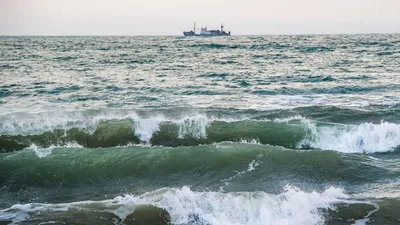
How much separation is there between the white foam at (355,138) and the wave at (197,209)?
531 cm

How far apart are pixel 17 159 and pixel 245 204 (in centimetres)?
698

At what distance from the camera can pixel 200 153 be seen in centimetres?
1184

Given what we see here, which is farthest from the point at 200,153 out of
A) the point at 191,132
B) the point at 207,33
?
the point at 207,33

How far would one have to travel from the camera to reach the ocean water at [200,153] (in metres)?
7.91

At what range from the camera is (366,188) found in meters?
9.27

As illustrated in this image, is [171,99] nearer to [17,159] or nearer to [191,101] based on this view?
[191,101]

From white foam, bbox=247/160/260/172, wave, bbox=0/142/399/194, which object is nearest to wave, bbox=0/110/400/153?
wave, bbox=0/142/399/194

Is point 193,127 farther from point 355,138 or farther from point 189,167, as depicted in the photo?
point 355,138

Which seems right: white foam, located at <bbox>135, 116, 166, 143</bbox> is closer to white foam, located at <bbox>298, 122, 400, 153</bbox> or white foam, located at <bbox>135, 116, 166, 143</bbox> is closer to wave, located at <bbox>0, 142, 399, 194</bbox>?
wave, located at <bbox>0, 142, 399, 194</bbox>

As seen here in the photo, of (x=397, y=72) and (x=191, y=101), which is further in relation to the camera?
(x=397, y=72)

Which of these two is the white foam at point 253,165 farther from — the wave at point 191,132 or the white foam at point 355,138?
the white foam at point 355,138

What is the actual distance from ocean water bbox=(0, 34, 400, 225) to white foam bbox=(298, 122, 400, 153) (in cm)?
4

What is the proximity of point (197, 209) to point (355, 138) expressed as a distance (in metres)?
7.87

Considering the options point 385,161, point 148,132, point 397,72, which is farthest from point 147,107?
point 397,72
